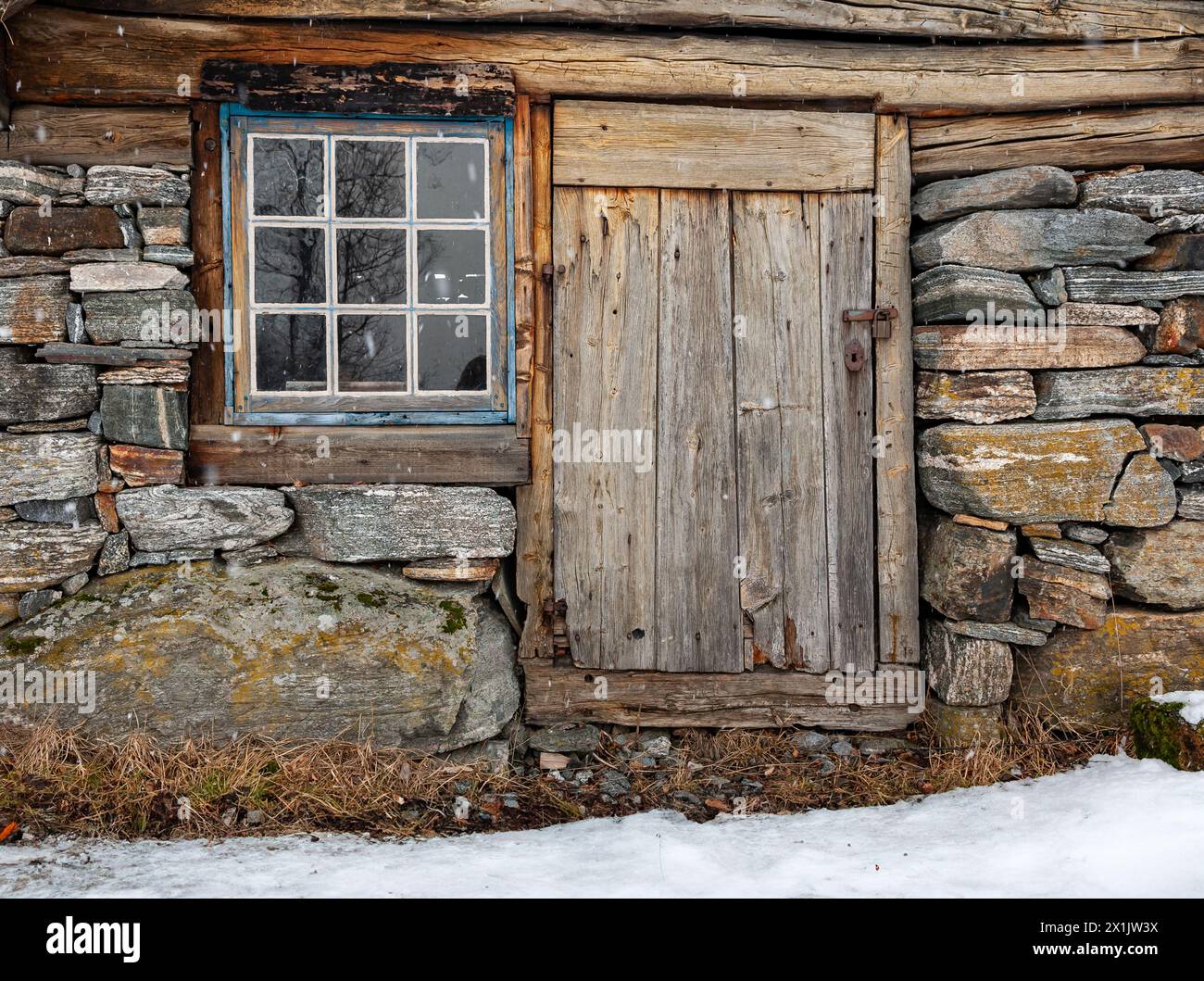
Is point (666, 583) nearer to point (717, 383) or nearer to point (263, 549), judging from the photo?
point (717, 383)

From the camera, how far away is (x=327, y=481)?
3654mm

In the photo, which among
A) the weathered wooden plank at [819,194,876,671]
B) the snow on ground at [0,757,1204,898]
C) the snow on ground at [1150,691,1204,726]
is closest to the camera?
the snow on ground at [0,757,1204,898]

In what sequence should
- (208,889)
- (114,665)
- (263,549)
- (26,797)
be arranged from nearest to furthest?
1. (208,889)
2. (26,797)
3. (114,665)
4. (263,549)

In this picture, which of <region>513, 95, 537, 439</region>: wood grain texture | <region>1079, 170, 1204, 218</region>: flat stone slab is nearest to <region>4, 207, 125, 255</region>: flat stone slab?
<region>513, 95, 537, 439</region>: wood grain texture

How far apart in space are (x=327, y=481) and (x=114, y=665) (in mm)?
1044

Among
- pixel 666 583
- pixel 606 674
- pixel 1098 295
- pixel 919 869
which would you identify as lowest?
pixel 919 869

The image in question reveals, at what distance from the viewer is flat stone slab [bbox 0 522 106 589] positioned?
3404 millimetres

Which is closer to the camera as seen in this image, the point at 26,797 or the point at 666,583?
the point at 26,797

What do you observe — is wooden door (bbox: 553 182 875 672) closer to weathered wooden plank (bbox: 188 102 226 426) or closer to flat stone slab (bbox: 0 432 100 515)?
weathered wooden plank (bbox: 188 102 226 426)

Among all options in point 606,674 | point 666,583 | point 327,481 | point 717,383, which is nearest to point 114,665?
point 327,481

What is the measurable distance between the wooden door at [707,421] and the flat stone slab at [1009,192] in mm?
342

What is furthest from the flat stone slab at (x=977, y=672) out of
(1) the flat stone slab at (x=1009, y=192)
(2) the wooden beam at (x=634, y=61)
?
(2) the wooden beam at (x=634, y=61)

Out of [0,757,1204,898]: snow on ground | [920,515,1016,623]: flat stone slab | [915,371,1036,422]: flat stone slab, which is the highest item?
[915,371,1036,422]: flat stone slab

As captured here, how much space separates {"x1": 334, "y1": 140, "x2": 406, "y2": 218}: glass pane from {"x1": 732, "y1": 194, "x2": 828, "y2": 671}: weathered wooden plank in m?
1.42
